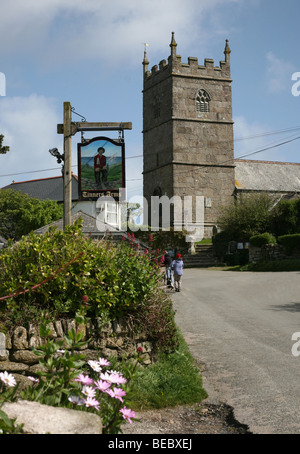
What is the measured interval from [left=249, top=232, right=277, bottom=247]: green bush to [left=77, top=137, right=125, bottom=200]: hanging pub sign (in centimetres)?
2260

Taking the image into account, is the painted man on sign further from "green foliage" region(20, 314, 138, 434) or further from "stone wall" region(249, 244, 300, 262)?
"stone wall" region(249, 244, 300, 262)

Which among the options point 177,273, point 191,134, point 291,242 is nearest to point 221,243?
point 291,242

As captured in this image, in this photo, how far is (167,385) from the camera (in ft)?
21.3

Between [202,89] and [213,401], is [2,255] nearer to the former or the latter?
[213,401]

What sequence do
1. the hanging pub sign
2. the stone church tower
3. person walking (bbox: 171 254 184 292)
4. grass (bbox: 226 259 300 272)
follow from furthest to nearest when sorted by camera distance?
the stone church tower, grass (bbox: 226 259 300 272), person walking (bbox: 171 254 184 292), the hanging pub sign

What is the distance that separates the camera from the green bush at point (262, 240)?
3098 centimetres

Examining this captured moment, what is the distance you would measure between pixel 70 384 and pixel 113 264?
3017mm

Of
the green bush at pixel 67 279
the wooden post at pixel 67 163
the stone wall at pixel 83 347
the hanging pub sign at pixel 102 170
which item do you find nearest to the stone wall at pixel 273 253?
the hanging pub sign at pixel 102 170

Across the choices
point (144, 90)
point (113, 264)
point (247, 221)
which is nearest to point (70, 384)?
point (113, 264)

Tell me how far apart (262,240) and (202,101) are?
62.4ft

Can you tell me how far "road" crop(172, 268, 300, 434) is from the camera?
5848mm

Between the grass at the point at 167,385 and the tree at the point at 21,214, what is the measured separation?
40.4m

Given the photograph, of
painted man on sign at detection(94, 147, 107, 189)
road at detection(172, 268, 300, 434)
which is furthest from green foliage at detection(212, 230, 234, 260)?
painted man on sign at detection(94, 147, 107, 189)

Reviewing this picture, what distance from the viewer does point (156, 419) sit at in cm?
563
